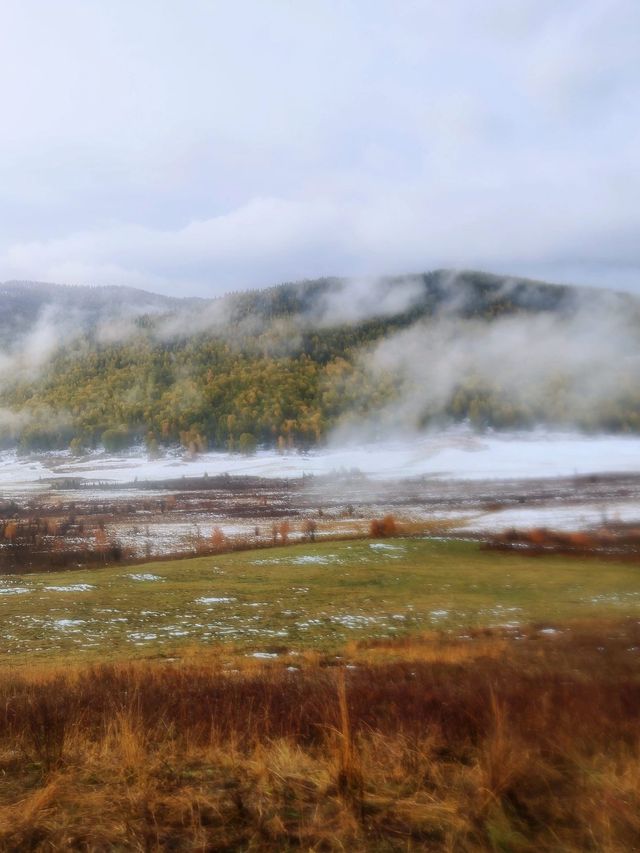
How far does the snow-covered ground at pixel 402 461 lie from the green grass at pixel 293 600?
8980 cm

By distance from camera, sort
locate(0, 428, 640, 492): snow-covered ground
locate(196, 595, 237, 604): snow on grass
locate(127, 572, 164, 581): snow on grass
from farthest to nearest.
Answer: locate(0, 428, 640, 492): snow-covered ground → locate(127, 572, 164, 581): snow on grass → locate(196, 595, 237, 604): snow on grass

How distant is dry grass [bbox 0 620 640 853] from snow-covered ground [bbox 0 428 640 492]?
115 meters

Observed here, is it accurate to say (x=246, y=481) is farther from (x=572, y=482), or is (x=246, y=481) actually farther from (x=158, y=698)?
(x=158, y=698)

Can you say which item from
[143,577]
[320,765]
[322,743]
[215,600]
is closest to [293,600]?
[215,600]

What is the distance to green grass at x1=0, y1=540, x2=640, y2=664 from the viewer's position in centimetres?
1722

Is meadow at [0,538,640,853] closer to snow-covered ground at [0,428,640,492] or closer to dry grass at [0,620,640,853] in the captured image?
dry grass at [0,620,640,853]

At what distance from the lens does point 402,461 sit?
15488 cm

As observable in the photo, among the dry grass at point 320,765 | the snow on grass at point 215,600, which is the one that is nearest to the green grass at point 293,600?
the snow on grass at point 215,600

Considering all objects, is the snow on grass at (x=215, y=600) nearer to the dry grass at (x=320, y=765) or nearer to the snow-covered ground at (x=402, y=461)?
the dry grass at (x=320, y=765)

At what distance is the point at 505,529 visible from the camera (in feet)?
170

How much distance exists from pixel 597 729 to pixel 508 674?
12.0ft

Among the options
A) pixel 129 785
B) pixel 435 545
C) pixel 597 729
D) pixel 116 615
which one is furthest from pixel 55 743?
pixel 435 545

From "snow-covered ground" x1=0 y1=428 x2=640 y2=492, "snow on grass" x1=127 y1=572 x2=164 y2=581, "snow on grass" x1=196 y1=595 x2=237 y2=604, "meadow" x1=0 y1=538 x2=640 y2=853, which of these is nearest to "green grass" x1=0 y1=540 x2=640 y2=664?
"snow on grass" x1=196 y1=595 x2=237 y2=604

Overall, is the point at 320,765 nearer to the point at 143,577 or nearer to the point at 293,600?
the point at 293,600
